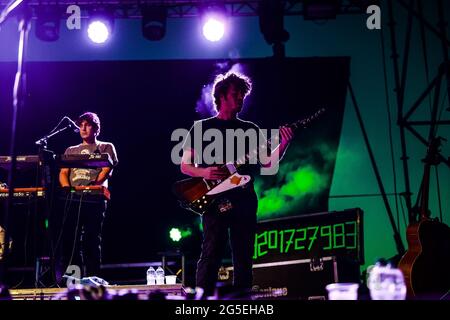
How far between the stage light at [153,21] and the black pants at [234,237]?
434cm

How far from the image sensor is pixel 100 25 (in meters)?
7.96

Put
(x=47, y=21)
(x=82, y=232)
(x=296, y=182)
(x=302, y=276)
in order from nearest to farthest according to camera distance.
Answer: (x=302, y=276), (x=82, y=232), (x=47, y=21), (x=296, y=182)

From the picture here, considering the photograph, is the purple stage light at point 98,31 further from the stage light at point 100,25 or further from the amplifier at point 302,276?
the amplifier at point 302,276

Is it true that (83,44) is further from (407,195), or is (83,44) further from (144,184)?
(407,195)

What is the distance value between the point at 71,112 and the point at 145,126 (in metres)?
1.18

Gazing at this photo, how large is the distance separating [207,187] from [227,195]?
0.26 meters

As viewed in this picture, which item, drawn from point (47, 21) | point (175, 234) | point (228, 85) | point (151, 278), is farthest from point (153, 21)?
point (151, 278)

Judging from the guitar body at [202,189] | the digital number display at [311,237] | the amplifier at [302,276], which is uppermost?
the guitar body at [202,189]

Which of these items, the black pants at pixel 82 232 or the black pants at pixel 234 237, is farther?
the black pants at pixel 82 232

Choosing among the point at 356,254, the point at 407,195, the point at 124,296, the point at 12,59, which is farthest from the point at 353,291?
the point at 12,59

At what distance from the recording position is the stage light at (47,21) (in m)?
7.77

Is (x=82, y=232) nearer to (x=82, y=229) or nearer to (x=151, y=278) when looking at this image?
(x=82, y=229)

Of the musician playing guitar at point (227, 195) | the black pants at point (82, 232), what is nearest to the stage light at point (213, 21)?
the musician playing guitar at point (227, 195)

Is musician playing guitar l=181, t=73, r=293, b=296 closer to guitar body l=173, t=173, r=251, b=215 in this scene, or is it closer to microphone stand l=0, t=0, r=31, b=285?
guitar body l=173, t=173, r=251, b=215
